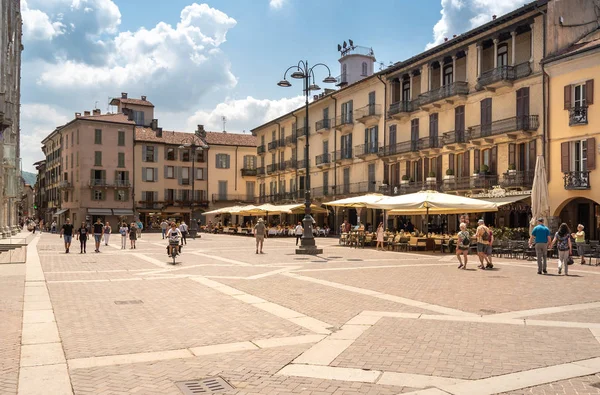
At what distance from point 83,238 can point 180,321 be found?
17.8 metres

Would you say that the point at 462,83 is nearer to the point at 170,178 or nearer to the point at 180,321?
the point at 180,321

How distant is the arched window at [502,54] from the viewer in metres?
29.6

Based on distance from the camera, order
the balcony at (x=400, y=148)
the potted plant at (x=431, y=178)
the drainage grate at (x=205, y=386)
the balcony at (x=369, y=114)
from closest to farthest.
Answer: the drainage grate at (x=205, y=386)
the potted plant at (x=431, y=178)
the balcony at (x=400, y=148)
the balcony at (x=369, y=114)

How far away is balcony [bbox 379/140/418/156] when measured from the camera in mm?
36062

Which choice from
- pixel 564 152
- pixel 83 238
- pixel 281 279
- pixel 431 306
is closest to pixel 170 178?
pixel 83 238

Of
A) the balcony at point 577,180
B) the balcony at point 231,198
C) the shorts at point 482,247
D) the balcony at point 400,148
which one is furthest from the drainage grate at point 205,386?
the balcony at point 231,198

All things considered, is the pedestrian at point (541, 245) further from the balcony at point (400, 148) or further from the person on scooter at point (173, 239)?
the balcony at point (400, 148)

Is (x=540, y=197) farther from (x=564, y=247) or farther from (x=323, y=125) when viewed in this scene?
(x=323, y=125)

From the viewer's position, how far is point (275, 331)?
25.6ft

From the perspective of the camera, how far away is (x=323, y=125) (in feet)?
156

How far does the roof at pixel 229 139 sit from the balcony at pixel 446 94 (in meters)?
39.8

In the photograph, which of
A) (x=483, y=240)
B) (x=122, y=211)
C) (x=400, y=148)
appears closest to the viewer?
(x=483, y=240)

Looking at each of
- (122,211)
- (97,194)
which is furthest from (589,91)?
(97,194)

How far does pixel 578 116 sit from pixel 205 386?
24459 mm
